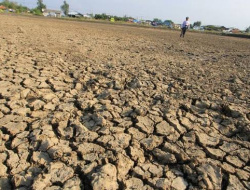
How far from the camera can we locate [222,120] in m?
2.46

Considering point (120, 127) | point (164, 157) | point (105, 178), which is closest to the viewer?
point (105, 178)

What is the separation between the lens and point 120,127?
222 centimetres

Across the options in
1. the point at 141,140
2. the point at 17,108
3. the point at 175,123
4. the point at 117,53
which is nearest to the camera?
the point at 141,140

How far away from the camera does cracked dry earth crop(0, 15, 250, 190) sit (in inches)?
65.2

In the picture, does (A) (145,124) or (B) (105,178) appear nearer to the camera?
(B) (105,178)

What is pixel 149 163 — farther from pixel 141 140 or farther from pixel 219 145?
pixel 219 145

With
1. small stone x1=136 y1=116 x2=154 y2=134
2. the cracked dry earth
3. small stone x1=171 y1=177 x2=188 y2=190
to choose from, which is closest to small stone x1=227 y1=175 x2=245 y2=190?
the cracked dry earth

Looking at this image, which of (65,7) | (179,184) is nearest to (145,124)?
(179,184)

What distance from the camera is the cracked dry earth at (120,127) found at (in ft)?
5.43

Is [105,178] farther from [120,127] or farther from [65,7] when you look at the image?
[65,7]

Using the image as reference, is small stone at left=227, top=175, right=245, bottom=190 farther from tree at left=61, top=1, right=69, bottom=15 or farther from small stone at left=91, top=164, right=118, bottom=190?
tree at left=61, top=1, right=69, bottom=15

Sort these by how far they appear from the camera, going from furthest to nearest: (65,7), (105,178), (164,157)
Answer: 1. (65,7)
2. (164,157)
3. (105,178)

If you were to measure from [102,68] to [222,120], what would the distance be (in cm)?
229

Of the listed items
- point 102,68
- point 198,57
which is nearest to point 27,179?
point 102,68
